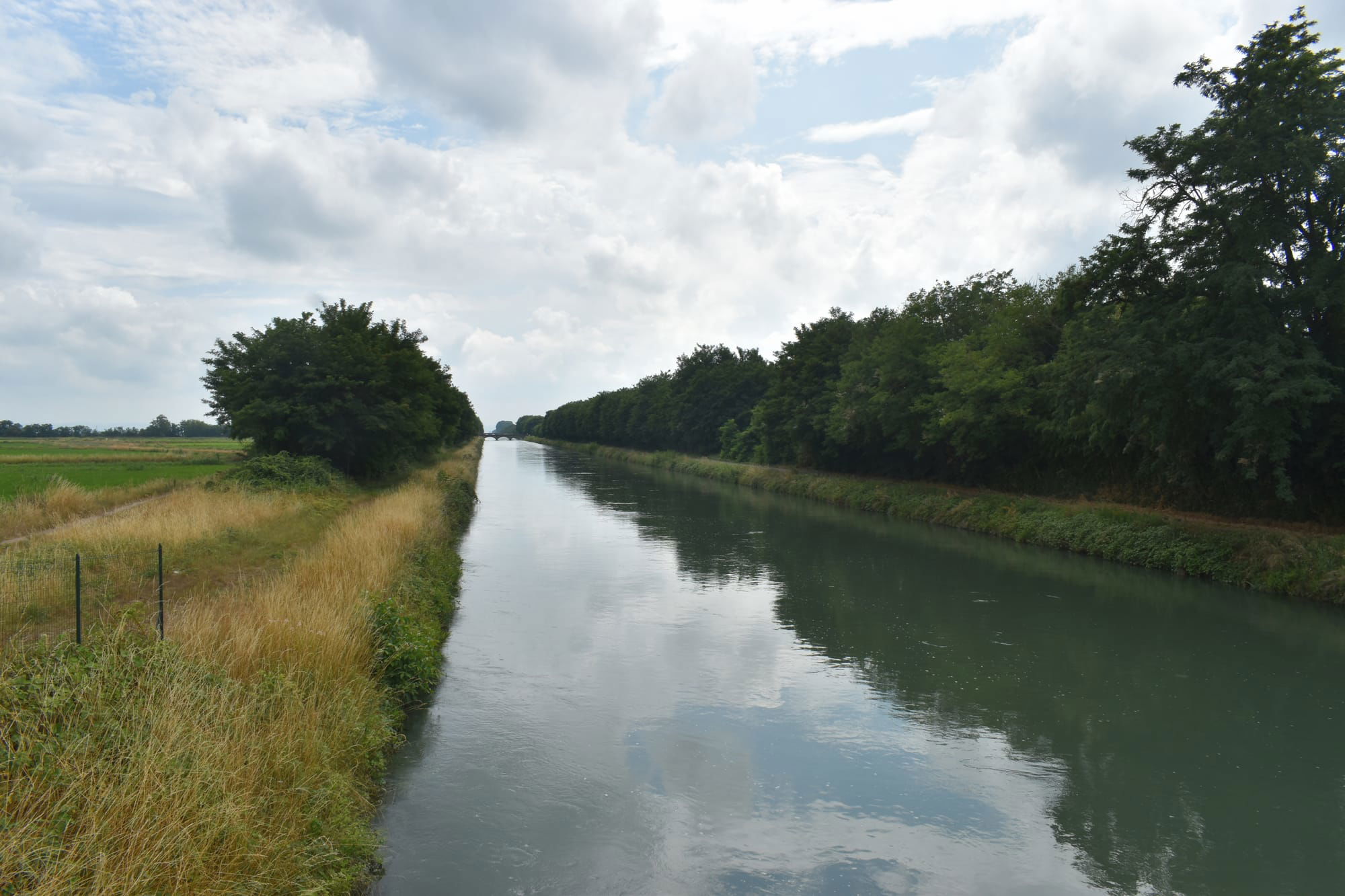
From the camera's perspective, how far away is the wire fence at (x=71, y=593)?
8.08 m

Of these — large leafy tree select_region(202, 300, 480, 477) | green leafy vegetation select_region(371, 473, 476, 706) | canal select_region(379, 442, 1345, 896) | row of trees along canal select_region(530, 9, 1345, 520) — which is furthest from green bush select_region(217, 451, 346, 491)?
row of trees along canal select_region(530, 9, 1345, 520)

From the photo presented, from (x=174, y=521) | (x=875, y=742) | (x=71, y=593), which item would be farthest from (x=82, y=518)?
(x=875, y=742)

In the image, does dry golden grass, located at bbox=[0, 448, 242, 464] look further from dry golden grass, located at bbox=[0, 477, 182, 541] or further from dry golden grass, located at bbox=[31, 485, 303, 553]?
dry golden grass, located at bbox=[31, 485, 303, 553]

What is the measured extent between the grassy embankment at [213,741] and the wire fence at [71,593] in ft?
1.26

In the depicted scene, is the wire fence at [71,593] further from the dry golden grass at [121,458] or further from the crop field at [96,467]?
the dry golden grass at [121,458]

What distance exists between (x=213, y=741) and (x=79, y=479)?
3146cm

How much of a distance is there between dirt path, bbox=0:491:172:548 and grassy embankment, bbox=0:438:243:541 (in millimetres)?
188

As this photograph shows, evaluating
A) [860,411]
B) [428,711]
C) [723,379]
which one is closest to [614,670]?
[428,711]

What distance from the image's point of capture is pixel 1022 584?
63.0ft

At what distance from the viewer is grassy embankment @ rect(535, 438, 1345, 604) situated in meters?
17.0

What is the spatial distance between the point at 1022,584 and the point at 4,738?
18411mm

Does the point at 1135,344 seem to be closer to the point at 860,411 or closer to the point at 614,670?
the point at 614,670

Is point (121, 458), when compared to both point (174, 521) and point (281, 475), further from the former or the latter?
point (174, 521)

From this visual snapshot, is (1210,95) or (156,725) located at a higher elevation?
(1210,95)
